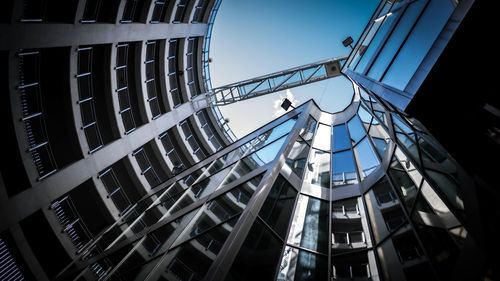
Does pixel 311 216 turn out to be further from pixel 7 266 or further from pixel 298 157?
pixel 7 266

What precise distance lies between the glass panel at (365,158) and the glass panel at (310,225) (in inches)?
102

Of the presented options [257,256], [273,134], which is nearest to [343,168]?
[273,134]

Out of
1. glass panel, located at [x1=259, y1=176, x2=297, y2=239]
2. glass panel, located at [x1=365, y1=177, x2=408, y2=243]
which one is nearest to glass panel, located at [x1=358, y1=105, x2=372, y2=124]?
glass panel, located at [x1=365, y1=177, x2=408, y2=243]

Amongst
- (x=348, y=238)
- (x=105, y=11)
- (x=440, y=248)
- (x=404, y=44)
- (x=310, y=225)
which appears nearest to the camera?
(x=440, y=248)

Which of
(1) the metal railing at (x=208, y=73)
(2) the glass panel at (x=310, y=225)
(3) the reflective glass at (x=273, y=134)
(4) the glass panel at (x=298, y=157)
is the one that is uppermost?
(1) the metal railing at (x=208, y=73)

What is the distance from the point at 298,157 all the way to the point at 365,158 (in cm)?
347

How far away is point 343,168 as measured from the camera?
13984mm

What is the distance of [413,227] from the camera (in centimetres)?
759

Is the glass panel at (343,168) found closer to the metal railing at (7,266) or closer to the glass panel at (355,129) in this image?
the glass panel at (355,129)

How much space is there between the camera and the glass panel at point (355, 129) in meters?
14.8

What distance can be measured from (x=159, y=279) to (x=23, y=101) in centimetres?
1023

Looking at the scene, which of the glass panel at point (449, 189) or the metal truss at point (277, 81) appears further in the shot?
the metal truss at point (277, 81)

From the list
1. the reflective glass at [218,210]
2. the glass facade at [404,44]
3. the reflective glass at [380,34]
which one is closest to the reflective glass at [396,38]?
the glass facade at [404,44]

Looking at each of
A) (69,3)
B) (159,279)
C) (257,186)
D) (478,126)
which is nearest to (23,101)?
(69,3)
